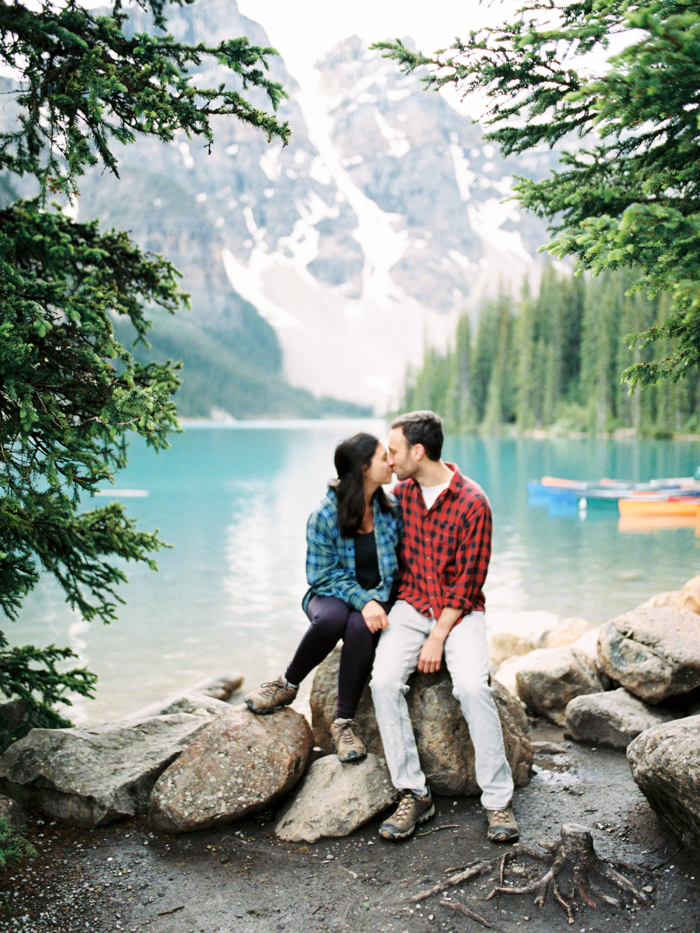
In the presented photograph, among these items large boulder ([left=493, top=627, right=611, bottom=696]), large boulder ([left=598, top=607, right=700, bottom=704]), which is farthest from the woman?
large boulder ([left=598, top=607, right=700, bottom=704])

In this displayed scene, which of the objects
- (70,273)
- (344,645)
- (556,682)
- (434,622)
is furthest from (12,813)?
(556,682)

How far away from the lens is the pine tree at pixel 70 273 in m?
4.11

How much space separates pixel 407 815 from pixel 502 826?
1.68ft

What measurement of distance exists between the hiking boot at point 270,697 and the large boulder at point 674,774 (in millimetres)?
2045

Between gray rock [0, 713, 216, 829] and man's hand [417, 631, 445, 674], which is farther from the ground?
man's hand [417, 631, 445, 674]

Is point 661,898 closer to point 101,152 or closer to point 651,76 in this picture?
point 651,76

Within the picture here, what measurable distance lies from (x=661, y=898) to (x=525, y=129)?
4.40 metres

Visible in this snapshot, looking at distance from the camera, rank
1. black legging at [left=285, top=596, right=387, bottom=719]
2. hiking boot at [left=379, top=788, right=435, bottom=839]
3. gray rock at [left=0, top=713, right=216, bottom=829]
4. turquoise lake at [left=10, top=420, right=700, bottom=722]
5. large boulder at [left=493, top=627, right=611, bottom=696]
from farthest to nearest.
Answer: turquoise lake at [left=10, top=420, right=700, bottom=722]
large boulder at [left=493, top=627, right=611, bottom=696]
black legging at [left=285, top=596, right=387, bottom=719]
gray rock at [left=0, top=713, right=216, bottom=829]
hiking boot at [left=379, top=788, right=435, bottom=839]

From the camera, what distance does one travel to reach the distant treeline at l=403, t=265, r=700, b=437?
67.1 meters

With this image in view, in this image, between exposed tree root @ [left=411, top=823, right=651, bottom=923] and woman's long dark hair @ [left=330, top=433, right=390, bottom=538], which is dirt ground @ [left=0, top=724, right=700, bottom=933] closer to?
exposed tree root @ [left=411, top=823, right=651, bottom=923]

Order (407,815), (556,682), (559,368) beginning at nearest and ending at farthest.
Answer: (407,815)
(556,682)
(559,368)

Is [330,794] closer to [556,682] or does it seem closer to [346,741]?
[346,741]

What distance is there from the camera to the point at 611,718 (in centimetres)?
527

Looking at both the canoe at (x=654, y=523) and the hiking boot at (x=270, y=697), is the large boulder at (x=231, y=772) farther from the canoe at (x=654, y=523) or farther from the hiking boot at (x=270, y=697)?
the canoe at (x=654, y=523)
